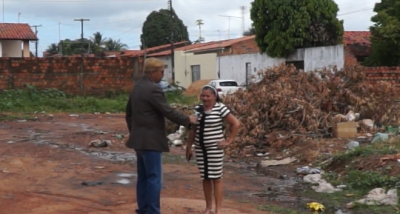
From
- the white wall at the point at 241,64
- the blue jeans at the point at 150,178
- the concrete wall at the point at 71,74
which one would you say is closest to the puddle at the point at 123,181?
the blue jeans at the point at 150,178

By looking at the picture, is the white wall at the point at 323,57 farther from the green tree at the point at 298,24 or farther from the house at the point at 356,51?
the green tree at the point at 298,24

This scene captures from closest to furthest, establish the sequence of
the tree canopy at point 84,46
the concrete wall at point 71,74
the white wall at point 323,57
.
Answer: the concrete wall at point 71,74
the white wall at point 323,57
the tree canopy at point 84,46

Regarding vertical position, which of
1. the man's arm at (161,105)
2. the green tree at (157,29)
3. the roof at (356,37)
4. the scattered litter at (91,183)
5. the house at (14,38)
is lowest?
the scattered litter at (91,183)

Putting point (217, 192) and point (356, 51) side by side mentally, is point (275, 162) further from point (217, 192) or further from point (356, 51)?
point (356, 51)

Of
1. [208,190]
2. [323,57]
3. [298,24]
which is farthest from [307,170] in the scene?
[298,24]

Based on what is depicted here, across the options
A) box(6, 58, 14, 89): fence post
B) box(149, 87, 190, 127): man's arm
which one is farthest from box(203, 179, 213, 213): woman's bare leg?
box(6, 58, 14, 89): fence post

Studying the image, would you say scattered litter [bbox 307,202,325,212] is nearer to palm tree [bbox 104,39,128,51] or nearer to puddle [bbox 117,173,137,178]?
puddle [bbox 117,173,137,178]

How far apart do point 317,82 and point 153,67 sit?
914 cm

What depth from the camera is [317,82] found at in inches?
573

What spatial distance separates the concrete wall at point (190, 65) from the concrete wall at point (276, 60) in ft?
8.04

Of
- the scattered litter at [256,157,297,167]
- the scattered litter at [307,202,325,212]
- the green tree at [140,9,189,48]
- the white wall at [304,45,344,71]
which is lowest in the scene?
the scattered litter at [307,202,325,212]

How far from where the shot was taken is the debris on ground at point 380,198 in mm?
7470

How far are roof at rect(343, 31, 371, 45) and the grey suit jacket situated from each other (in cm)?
2358

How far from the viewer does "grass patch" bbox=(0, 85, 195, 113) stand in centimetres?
2150
